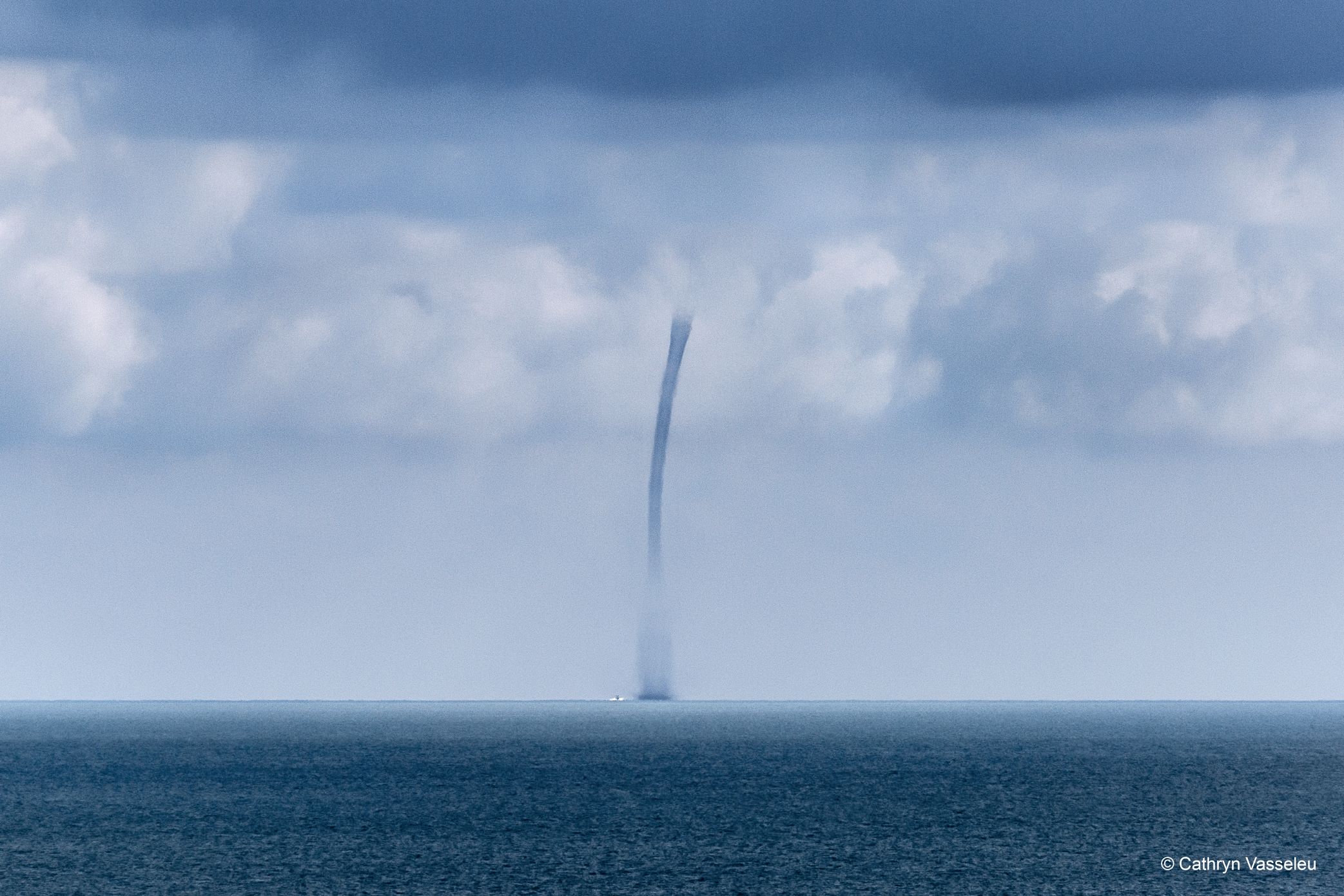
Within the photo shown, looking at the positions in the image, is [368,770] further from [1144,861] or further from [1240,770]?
[1144,861]

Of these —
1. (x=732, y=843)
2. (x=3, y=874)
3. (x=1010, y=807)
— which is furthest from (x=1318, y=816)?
(x=3, y=874)

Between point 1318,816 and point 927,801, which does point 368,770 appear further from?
point 1318,816

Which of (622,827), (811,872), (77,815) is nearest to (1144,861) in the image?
(811,872)

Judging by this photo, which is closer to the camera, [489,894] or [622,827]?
[489,894]

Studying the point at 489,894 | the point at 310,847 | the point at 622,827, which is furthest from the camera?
the point at 622,827

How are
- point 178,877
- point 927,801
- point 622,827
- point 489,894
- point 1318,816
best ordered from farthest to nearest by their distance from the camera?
point 927,801 → point 1318,816 → point 622,827 → point 178,877 → point 489,894

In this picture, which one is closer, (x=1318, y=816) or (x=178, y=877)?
(x=178, y=877)

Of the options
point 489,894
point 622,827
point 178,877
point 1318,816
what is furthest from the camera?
point 1318,816

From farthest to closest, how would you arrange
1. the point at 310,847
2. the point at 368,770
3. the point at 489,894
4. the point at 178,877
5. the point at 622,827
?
1. the point at 368,770
2. the point at 622,827
3. the point at 310,847
4. the point at 178,877
5. the point at 489,894

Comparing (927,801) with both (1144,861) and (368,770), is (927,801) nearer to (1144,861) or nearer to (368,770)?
(1144,861)
